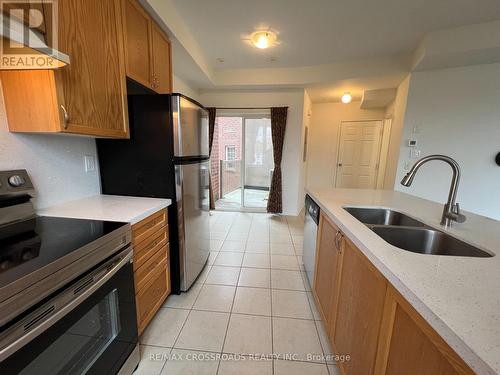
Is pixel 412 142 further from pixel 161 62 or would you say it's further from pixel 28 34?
pixel 28 34

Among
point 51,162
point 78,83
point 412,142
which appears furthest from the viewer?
point 412,142

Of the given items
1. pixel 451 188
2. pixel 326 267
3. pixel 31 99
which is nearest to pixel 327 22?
pixel 451 188

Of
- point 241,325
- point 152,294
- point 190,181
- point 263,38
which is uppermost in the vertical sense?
point 263,38

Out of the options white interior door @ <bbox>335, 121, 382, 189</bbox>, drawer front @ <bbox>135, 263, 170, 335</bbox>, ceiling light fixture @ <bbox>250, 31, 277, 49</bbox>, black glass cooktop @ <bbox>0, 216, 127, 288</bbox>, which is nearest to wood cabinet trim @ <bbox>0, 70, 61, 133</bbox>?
black glass cooktop @ <bbox>0, 216, 127, 288</bbox>

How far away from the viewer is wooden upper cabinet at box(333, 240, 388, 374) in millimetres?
840

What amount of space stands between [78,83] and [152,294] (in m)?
1.37

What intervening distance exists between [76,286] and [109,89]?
1144 millimetres

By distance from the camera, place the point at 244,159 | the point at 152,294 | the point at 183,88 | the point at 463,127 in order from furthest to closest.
Answer: the point at 244,159
the point at 183,88
the point at 463,127
the point at 152,294

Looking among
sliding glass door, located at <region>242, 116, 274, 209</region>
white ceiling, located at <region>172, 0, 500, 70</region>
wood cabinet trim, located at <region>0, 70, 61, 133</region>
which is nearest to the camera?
wood cabinet trim, located at <region>0, 70, 61, 133</region>

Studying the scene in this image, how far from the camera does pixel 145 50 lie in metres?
1.71

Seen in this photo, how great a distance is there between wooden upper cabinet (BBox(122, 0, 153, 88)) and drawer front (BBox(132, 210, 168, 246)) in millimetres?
1021

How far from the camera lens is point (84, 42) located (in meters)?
1.15

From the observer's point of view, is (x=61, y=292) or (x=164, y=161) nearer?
(x=61, y=292)

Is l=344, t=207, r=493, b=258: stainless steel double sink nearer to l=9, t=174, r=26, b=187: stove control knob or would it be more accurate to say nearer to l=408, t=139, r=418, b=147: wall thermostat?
l=9, t=174, r=26, b=187: stove control knob
